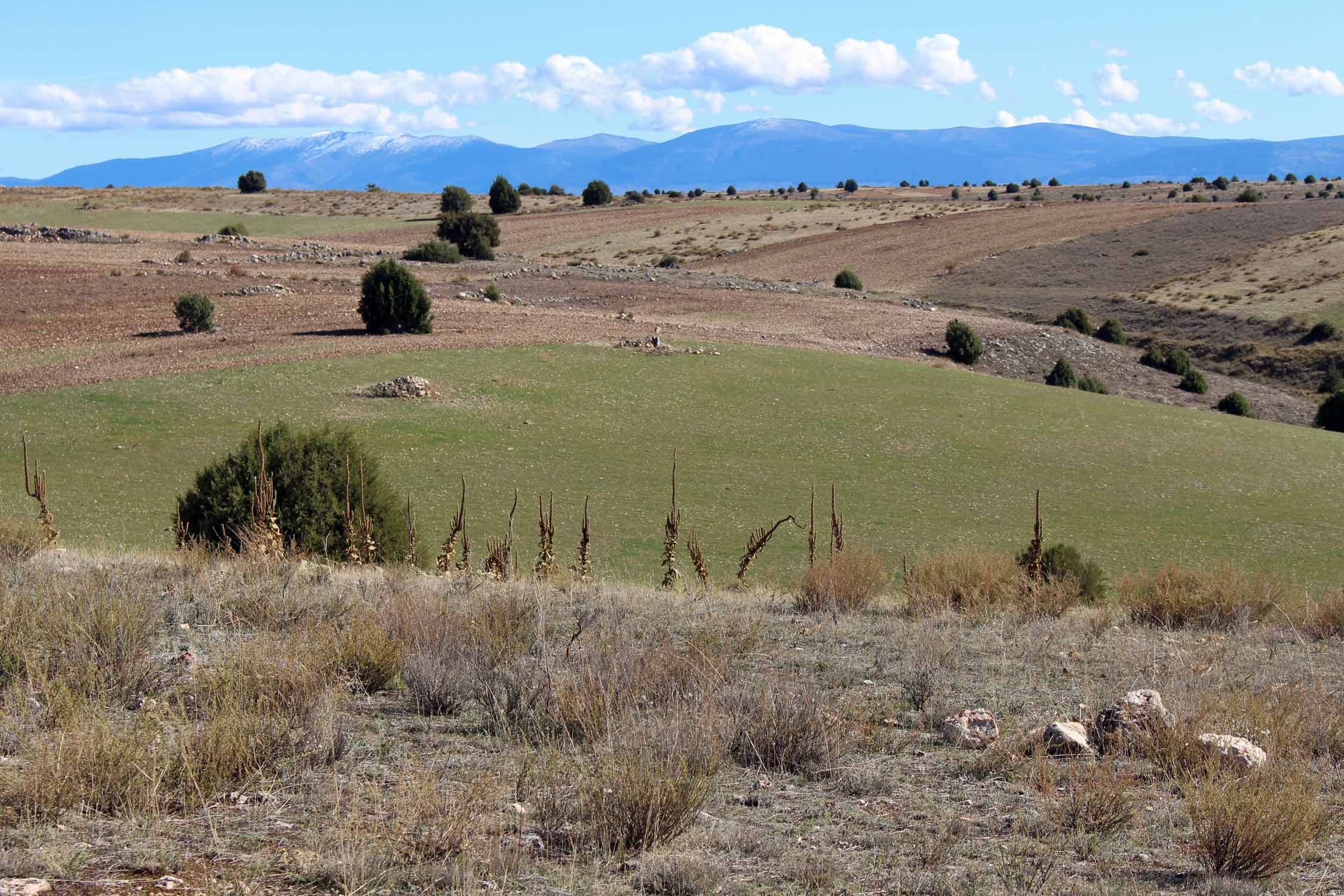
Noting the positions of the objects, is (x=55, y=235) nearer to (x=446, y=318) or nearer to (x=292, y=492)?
(x=446, y=318)

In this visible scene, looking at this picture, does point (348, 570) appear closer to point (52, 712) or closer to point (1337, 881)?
point (52, 712)

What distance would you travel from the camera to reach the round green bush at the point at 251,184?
99.4 meters

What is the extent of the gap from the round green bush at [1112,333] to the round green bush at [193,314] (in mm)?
38457

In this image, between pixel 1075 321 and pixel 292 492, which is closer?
pixel 292 492

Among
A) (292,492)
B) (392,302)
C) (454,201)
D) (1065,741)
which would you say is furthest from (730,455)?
(454,201)

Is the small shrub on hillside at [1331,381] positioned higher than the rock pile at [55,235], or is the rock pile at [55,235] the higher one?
the rock pile at [55,235]

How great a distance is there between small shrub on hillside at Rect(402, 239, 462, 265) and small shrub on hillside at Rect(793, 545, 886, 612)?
4653cm

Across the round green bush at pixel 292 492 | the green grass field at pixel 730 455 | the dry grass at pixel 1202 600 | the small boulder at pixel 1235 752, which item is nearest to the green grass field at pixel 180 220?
the green grass field at pixel 730 455

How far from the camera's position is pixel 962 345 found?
3884cm

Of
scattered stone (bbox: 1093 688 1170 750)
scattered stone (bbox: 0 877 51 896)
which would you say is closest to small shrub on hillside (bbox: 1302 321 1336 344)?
scattered stone (bbox: 1093 688 1170 750)

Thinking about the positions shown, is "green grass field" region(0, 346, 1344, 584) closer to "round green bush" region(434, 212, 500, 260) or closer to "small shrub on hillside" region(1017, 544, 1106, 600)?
"small shrub on hillside" region(1017, 544, 1106, 600)

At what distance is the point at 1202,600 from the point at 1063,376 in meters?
28.9

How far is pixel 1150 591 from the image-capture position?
1088 cm

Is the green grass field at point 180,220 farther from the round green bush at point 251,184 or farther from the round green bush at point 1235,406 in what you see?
the round green bush at point 1235,406
